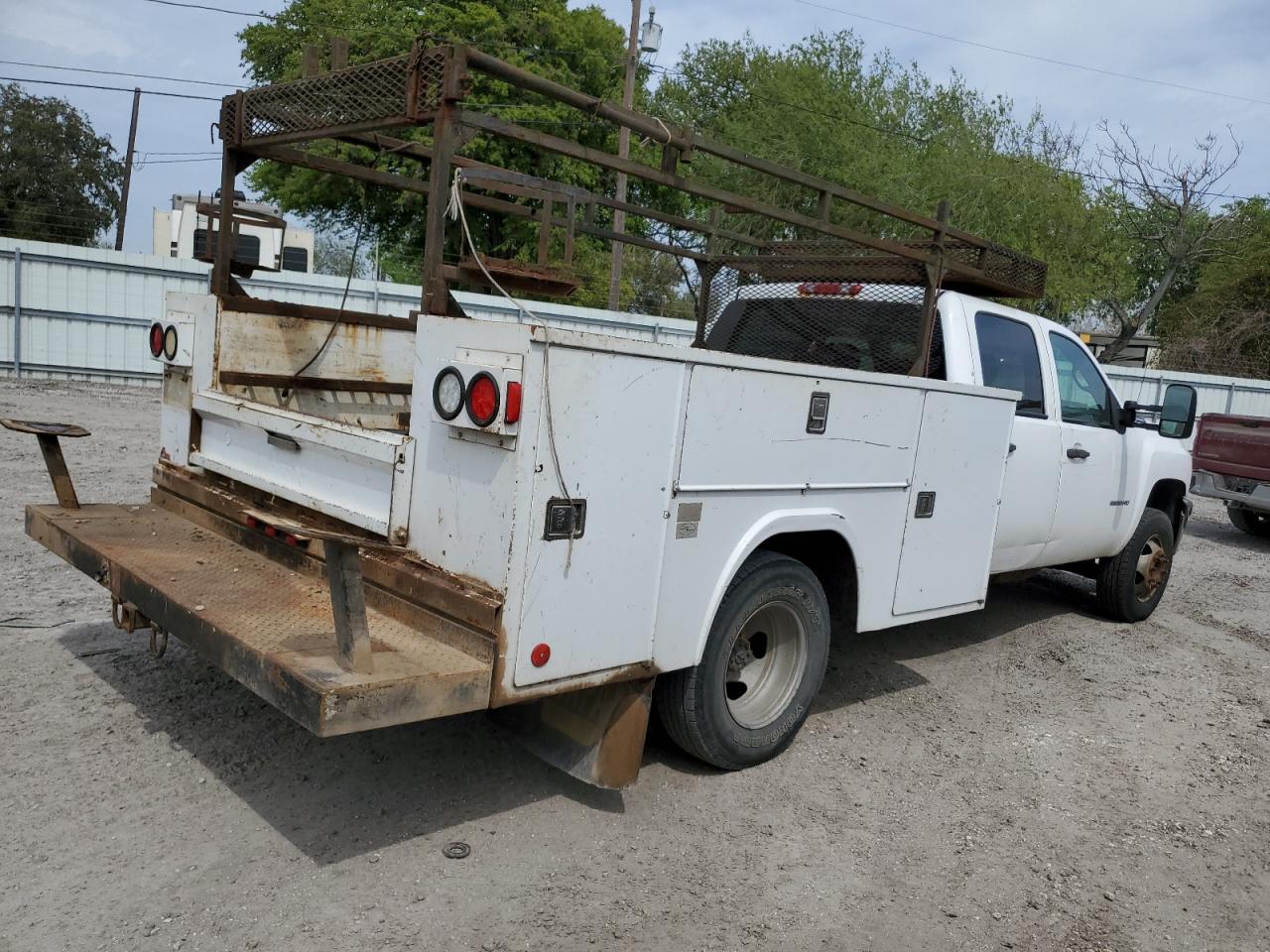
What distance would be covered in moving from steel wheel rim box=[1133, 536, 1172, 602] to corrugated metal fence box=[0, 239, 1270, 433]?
11146 mm

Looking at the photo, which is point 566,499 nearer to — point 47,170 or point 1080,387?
point 1080,387

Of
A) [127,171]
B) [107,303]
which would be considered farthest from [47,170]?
[107,303]

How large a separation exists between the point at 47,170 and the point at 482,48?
2565 centimetres

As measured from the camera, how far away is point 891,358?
5.42 m

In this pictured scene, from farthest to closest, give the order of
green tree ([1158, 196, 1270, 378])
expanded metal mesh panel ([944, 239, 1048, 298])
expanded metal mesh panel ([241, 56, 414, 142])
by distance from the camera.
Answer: green tree ([1158, 196, 1270, 378]) < expanded metal mesh panel ([944, 239, 1048, 298]) < expanded metal mesh panel ([241, 56, 414, 142])

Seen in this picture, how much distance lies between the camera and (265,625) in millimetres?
3223

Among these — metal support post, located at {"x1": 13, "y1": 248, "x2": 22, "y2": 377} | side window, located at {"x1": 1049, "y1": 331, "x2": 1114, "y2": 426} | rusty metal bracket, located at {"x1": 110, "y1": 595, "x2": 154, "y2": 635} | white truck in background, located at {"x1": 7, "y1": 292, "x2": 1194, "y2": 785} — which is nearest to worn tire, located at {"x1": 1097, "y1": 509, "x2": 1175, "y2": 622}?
side window, located at {"x1": 1049, "y1": 331, "x2": 1114, "y2": 426}

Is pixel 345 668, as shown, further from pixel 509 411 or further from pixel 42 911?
pixel 42 911

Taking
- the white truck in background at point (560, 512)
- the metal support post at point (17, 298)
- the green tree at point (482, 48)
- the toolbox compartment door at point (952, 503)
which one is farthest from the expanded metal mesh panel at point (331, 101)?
the green tree at point (482, 48)

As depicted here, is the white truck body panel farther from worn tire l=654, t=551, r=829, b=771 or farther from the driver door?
the driver door

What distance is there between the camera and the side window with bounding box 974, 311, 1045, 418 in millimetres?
5496

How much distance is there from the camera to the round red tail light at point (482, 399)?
2986mm

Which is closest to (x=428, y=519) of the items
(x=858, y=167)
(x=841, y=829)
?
(x=841, y=829)

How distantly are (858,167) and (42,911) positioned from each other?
112 feet
